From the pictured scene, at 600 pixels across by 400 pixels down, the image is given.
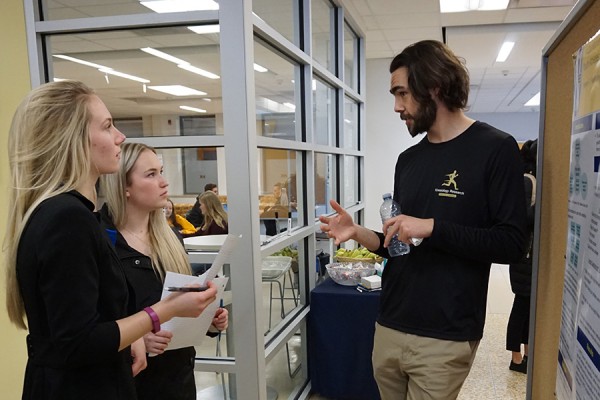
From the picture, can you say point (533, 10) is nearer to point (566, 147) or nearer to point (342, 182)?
point (342, 182)

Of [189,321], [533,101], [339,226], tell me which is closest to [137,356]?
[189,321]

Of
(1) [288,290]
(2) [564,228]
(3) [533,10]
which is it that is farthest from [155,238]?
(3) [533,10]

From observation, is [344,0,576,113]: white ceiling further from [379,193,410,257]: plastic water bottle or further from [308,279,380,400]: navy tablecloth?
[379,193,410,257]: plastic water bottle

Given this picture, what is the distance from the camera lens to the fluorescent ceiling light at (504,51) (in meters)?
5.63

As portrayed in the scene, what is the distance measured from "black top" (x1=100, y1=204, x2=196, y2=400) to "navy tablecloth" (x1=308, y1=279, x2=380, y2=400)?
4.11 ft

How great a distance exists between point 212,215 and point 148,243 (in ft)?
2.26

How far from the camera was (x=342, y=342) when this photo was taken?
2713 millimetres

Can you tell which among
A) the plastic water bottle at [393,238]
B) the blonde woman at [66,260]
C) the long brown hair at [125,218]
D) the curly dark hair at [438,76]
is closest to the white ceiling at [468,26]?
the curly dark hair at [438,76]

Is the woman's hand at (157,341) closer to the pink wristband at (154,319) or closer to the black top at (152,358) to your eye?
the black top at (152,358)

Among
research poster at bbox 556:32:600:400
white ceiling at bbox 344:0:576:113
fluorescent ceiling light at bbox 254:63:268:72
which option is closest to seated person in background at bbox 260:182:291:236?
fluorescent ceiling light at bbox 254:63:268:72

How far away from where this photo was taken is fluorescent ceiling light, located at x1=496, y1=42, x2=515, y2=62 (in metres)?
5.63

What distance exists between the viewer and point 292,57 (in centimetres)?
268

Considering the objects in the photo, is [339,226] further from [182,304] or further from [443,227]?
[182,304]

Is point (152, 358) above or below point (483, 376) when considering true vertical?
above
